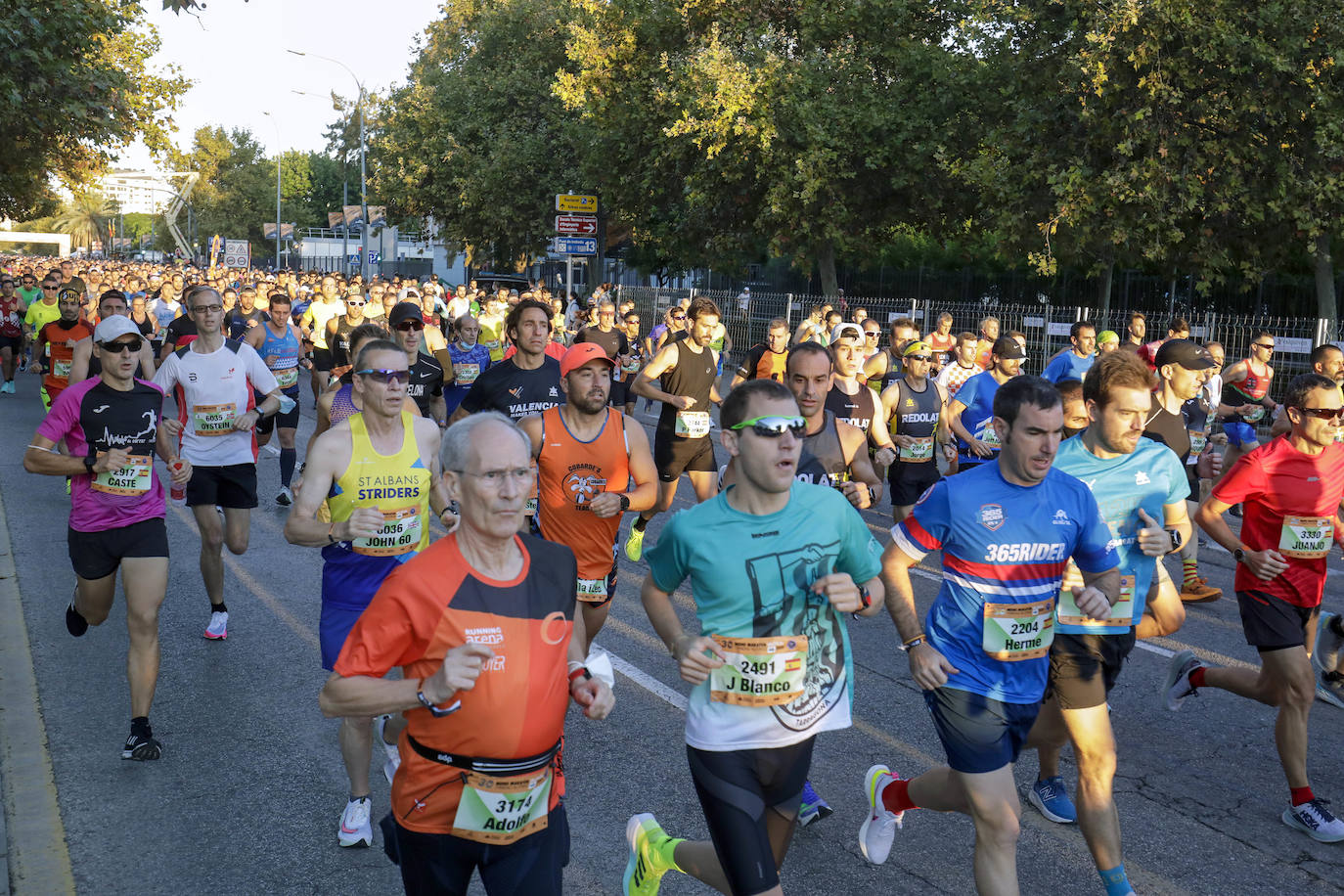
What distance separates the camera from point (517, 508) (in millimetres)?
2971

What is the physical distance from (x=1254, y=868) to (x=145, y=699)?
4738 millimetres

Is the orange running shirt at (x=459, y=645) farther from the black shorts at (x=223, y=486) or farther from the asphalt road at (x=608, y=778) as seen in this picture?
the black shorts at (x=223, y=486)

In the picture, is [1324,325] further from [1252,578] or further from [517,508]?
[517,508]

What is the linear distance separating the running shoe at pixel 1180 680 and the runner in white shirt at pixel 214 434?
207 inches

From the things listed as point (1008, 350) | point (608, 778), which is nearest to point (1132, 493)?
point (608, 778)

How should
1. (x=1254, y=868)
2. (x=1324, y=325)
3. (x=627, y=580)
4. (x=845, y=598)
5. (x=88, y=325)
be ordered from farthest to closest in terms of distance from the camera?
(x=1324, y=325) < (x=88, y=325) < (x=627, y=580) < (x=1254, y=868) < (x=845, y=598)

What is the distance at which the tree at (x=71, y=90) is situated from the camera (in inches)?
485

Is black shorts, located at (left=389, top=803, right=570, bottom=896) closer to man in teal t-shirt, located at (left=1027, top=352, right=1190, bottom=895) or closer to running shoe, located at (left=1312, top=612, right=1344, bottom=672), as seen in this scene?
man in teal t-shirt, located at (left=1027, top=352, right=1190, bottom=895)

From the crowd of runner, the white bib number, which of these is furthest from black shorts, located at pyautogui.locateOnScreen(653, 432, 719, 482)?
the crowd of runner

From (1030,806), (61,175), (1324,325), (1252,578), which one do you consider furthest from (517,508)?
(61,175)

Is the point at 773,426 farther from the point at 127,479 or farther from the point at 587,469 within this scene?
the point at 127,479

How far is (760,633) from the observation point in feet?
11.7

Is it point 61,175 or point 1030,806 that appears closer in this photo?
point 1030,806

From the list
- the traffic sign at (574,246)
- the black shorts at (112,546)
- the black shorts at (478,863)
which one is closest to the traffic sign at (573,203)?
the traffic sign at (574,246)
